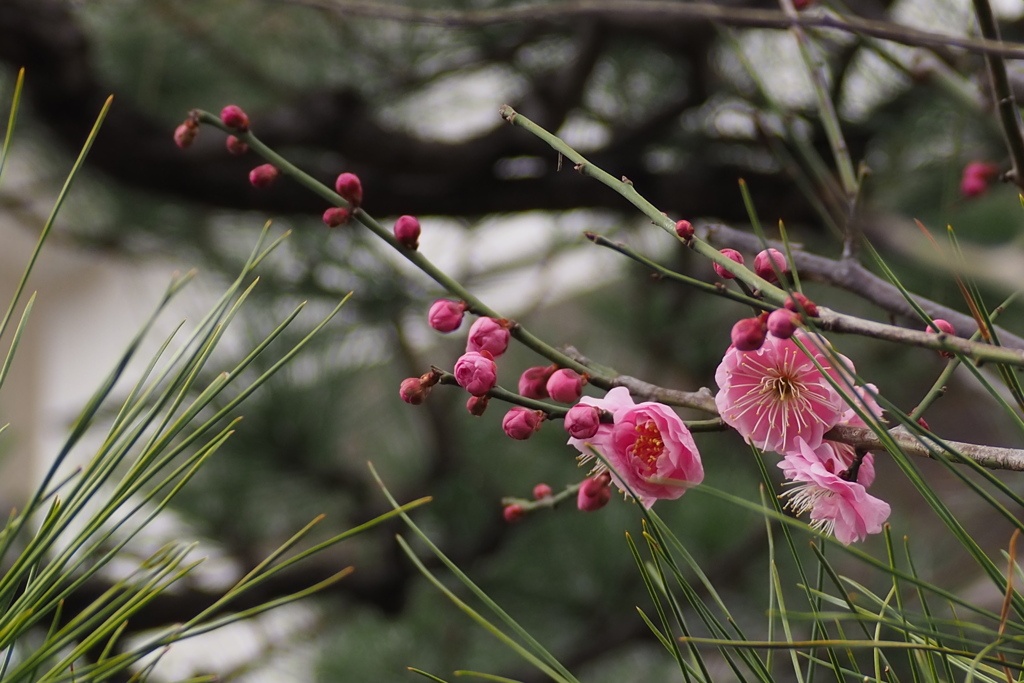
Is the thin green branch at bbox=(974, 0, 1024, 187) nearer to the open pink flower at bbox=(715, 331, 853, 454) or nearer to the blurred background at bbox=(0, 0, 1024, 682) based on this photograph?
the open pink flower at bbox=(715, 331, 853, 454)

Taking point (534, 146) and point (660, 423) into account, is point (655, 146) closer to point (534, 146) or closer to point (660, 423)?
point (534, 146)

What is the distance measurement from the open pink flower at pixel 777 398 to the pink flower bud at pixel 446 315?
75 millimetres

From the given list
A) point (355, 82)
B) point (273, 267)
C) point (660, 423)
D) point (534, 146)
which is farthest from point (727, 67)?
point (660, 423)

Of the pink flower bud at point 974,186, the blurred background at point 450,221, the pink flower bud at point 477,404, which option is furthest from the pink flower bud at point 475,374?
the blurred background at point 450,221

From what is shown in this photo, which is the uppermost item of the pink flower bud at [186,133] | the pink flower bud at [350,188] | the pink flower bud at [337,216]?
the pink flower bud at [186,133]

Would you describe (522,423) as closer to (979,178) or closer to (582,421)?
(582,421)

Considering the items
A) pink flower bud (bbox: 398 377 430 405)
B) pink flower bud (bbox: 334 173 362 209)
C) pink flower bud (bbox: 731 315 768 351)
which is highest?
pink flower bud (bbox: 334 173 362 209)

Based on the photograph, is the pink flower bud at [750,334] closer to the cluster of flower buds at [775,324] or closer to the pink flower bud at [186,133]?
the cluster of flower buds at [775,324]

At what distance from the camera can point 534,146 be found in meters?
0.73

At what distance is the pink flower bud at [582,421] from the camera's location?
7.7 inches

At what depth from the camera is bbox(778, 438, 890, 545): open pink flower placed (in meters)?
0.19

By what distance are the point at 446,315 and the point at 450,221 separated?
0.65 m

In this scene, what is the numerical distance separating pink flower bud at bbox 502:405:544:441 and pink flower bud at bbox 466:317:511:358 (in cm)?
2

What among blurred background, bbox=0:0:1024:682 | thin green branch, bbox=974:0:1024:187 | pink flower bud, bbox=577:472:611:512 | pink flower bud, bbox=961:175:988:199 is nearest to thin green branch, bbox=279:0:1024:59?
thin green branch, bbox=974:0:1024:187
